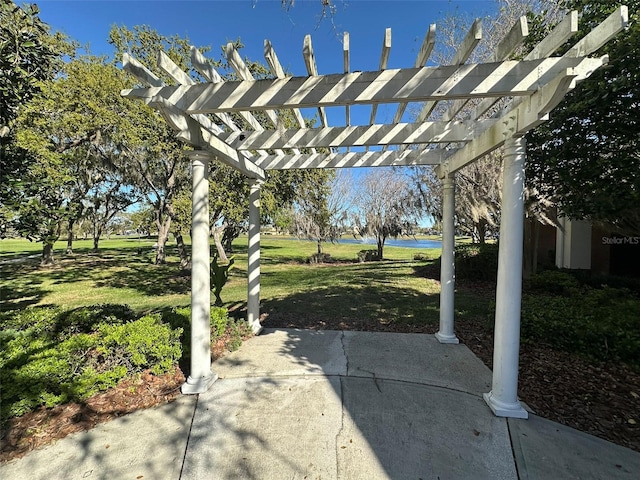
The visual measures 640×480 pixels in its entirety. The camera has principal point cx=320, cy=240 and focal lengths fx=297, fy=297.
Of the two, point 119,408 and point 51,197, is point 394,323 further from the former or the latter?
point 51,197

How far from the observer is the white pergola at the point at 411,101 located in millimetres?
2156

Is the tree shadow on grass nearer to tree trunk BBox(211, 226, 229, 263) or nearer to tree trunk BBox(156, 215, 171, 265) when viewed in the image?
tree trunk BBox(156, 215, 171, 265)

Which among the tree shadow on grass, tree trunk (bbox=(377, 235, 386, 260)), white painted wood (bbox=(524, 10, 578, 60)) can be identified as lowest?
the tree shadow on grass

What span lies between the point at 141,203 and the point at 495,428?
1933 cm

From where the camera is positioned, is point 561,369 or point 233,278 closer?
point 561,369

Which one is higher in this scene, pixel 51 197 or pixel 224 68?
pixel 224 68

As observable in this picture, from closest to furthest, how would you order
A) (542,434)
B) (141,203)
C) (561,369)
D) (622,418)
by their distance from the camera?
(542,434) < (622,418) < (561,369) < (141,203)

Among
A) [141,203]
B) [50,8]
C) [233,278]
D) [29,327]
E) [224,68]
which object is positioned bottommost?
[233,278]

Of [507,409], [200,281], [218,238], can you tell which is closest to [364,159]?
[200,281]

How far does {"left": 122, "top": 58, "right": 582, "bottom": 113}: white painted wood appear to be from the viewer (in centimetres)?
226

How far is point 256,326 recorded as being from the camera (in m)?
4.86

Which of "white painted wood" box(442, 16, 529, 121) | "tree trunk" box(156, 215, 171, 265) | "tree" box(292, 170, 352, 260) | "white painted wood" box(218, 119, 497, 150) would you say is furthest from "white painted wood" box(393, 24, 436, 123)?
"tree" box(292, 170, 352, 260)

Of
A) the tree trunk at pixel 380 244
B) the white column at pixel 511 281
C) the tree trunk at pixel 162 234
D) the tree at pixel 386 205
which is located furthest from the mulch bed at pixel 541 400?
the tree trunk at pixel 380 244

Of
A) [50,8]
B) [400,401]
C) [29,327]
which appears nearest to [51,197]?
[29,327]
